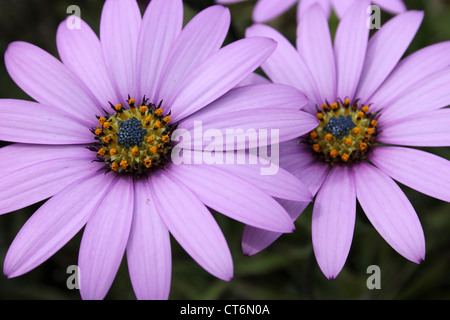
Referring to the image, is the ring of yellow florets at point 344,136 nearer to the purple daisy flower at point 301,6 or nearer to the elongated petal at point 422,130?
the elongated petal at point 422,130

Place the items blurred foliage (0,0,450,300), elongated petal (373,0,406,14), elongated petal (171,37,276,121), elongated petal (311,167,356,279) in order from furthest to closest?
blurred foliage (0,0,450,300)
elongated petal (373,0,406,14)
elongated petal (171,37,276,121)
elongated petal (311,167,356,279)

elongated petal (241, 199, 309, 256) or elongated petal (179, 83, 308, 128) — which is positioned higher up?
elongated petal (179, 83, 308, 128)

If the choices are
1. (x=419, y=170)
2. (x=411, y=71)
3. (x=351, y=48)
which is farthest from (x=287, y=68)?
(x=419, y=170)

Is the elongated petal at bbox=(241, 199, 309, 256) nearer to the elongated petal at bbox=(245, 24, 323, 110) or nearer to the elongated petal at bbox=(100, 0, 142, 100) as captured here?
the elongated petal at bbox=(245, 24, 323, 110)

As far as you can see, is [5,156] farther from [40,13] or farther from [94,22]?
[40,13]

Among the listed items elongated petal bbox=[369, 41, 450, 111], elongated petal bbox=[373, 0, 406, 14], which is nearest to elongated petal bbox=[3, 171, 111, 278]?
elongated petal bbox=[369, 41, 450, 111]

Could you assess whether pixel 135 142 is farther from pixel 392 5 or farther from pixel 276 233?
pixel 392 5

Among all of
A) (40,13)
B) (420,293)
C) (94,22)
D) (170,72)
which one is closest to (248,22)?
(94,22)
